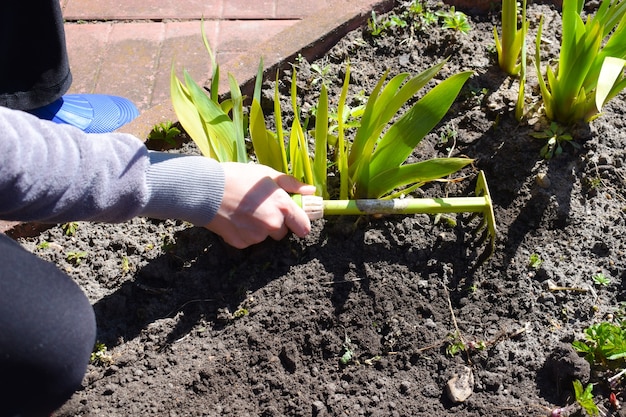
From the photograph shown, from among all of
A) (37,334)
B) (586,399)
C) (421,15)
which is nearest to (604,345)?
(586,399)

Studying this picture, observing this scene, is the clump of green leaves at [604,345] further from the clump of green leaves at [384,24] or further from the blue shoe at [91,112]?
the blue shoe at [91,112]

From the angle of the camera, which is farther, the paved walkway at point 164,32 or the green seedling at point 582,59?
the paved walkway at point 164,32

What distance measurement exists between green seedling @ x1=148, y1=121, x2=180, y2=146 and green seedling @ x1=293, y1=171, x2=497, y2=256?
21.7 inches

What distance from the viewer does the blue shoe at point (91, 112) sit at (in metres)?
2.30

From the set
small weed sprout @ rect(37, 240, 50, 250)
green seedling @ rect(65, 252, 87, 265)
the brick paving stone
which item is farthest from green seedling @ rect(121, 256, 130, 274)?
the brick paving stone

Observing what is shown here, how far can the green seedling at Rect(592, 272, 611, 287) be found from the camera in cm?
176

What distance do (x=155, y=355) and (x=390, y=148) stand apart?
0.76 m

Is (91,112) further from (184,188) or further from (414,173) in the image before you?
(414,173)

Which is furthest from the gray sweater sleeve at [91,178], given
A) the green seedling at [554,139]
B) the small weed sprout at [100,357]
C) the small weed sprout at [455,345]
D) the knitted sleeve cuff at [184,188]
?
the green seedling at [554,139]

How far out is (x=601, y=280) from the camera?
1.76 m

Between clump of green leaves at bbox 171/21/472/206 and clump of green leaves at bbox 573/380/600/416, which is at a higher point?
clump of green leaves at bbox 171/21/472/206

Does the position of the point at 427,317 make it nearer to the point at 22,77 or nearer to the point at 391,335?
the point at 391,335

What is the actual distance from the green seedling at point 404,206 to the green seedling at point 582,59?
1.20 ft

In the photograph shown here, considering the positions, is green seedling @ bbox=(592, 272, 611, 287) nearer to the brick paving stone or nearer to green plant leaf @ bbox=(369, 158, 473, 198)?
green plant leaf @ bbox=(369, 158, 473, 198)
